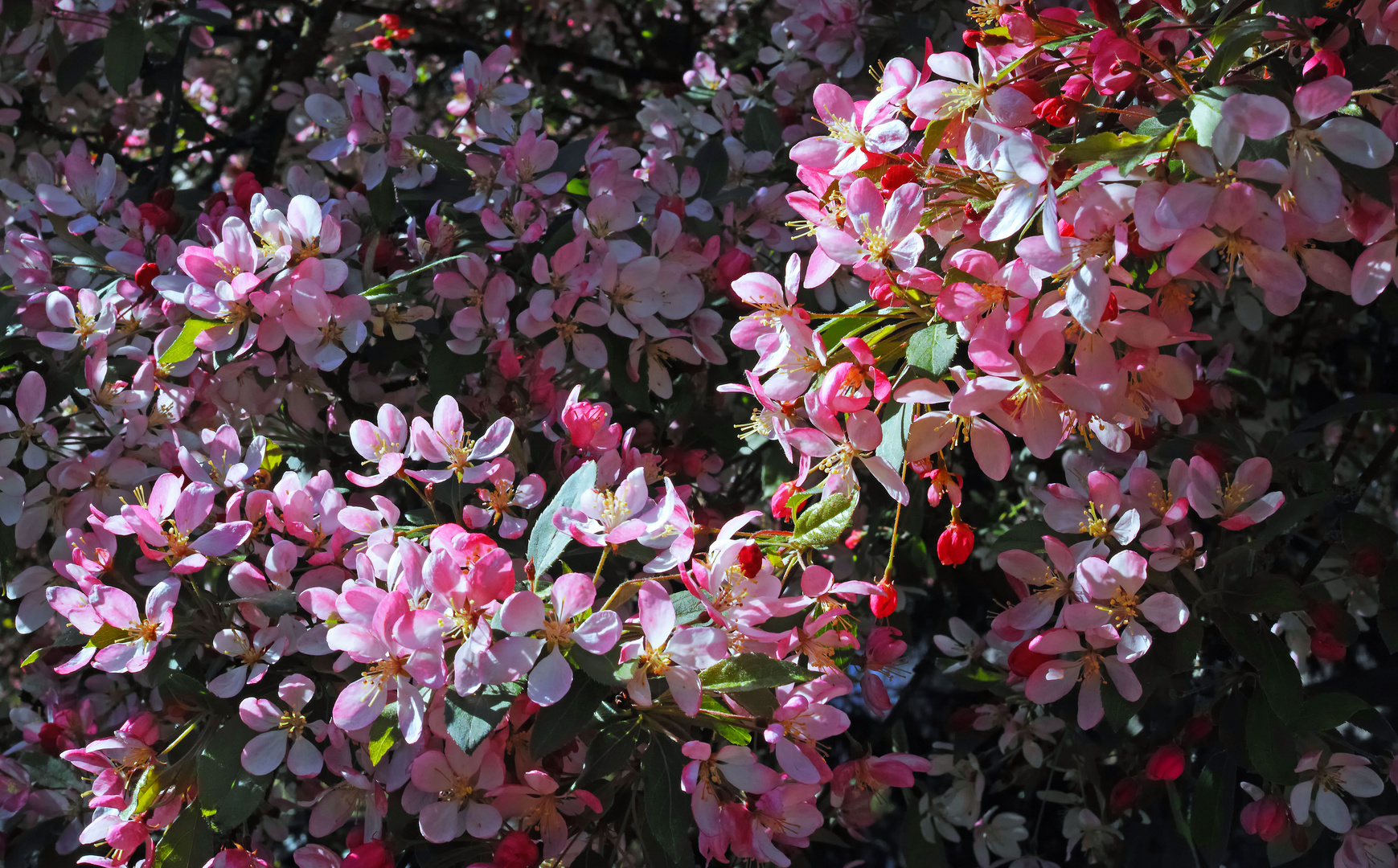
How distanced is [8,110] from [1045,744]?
2350 millimetres

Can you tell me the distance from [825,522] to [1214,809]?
2.26 ft

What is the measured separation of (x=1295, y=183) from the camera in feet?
2.61

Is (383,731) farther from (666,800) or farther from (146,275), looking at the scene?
(146,275)

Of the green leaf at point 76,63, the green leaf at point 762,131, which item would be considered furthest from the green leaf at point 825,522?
the green leaf at point 76,63

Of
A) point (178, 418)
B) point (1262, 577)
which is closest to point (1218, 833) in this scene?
point (1262, 577)

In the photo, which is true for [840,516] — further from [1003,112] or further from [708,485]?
[708,485]

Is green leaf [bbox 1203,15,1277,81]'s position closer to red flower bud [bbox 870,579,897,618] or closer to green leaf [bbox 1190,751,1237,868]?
red flower bud [bbox 870,579,897,618]

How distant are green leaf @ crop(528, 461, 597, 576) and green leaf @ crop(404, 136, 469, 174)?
678 mm

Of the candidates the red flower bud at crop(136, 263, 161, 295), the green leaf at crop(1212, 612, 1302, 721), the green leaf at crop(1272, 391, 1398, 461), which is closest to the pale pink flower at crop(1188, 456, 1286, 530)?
the green leaf at crop(1212, 612, 1302, 721)

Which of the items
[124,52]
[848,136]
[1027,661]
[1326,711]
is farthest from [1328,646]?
[124,52]

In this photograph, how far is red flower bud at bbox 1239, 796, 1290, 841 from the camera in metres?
1.26

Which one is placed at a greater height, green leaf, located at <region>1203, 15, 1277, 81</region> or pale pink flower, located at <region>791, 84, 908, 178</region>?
green leaf, located at <region>1203, 15, 1277, 81</region>

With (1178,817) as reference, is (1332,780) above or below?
above

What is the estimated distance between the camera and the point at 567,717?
0.93m
